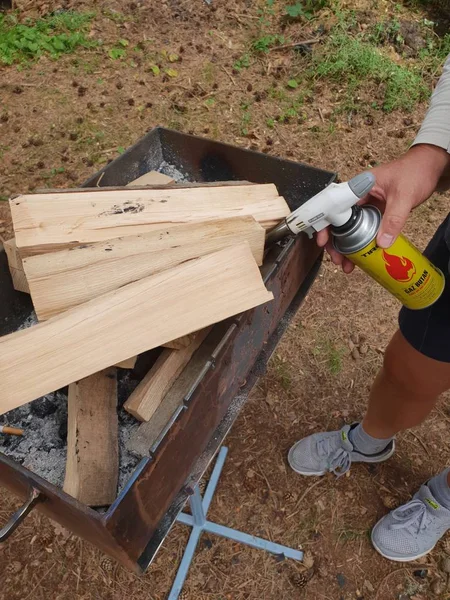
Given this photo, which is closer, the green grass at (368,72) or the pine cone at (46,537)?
the pine cone at (46,537)

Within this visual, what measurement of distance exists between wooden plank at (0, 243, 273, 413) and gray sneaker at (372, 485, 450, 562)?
4.68 feet

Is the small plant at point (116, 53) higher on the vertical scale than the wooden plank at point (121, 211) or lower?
lower

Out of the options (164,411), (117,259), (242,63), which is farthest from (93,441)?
(242,63)

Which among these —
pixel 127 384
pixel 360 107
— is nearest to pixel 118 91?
pixel 360 107

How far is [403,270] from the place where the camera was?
1.43 metres

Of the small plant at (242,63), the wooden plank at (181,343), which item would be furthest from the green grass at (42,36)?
the wooden plank at (181,343)

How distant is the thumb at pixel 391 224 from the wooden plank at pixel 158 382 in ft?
2.09

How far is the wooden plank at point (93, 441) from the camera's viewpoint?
A: 138 cm

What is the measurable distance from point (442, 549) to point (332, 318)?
1.37 meters

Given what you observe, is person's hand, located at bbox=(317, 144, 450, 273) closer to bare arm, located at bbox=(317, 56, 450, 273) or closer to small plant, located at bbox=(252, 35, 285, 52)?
bare arm, located at bbox=(317, 56, 450, 273)

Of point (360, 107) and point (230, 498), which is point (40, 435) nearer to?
point (230, 498)

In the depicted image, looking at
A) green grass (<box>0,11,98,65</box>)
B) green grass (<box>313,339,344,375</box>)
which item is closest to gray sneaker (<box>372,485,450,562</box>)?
green grass (<box>313,339,344,375</box>)

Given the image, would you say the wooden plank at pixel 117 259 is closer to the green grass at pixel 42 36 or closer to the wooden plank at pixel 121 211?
the wooden plank at pixel 121 211

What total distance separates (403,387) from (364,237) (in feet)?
2.59
